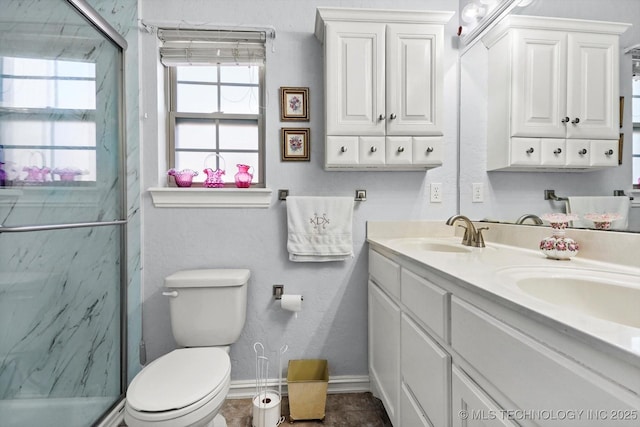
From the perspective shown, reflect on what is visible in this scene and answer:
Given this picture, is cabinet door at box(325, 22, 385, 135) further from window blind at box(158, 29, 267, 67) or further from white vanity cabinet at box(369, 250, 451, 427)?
white vanity cabinet at box(369, 250, 451, 427)

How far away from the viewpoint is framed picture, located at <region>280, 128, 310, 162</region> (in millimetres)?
1792

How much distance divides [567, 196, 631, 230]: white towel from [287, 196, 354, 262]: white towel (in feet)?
3.28

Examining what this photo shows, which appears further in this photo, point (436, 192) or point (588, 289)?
point (436, 192)

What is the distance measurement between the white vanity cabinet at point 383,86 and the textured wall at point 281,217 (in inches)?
9.0

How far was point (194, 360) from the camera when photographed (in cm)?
131

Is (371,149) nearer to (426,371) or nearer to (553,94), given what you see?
(553,94)

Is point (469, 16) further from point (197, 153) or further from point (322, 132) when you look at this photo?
point (197, 153)

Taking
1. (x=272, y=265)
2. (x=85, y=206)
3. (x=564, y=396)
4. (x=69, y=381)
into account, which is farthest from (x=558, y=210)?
(x=69, y=381)

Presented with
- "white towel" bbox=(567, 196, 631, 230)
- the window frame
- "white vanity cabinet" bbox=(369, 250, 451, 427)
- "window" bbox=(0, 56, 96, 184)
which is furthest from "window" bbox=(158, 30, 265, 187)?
"white towel" bbox=(567, 196, 631, 230)

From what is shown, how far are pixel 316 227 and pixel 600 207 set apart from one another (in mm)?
1227

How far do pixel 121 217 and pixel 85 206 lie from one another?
252 mm

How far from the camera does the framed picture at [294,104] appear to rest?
179 cm

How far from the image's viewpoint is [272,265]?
1.81m

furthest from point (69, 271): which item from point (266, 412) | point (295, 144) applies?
point (295, 144)
